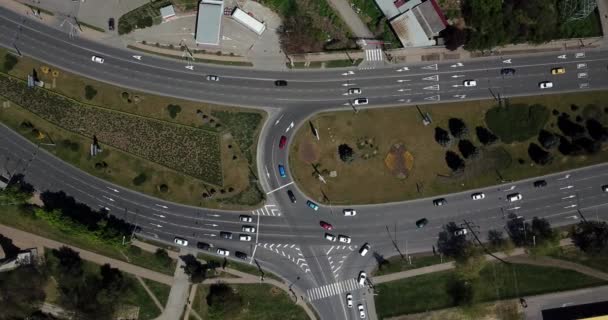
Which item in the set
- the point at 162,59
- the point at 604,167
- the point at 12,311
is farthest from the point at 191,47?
the point at 604,167

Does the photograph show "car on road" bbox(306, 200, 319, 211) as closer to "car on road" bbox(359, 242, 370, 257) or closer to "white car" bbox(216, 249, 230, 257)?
"car on road" bbox(359, 242, 370, 257)

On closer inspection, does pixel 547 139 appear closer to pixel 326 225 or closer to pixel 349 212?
pixel 349 212

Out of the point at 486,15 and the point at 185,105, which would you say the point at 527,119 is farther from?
the point at 185,105

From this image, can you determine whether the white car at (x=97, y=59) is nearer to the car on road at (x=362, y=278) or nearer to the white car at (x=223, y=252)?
the white car at (x=223, y=252)

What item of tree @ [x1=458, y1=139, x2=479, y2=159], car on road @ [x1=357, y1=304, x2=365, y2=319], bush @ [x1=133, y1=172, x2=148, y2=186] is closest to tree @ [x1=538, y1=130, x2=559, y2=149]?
tree @ [x1=458, y1=139, x2=479, y2=159]

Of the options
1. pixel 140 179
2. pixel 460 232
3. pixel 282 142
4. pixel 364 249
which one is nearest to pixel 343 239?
pixel 364 249

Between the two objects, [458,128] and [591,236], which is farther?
[458,128]
